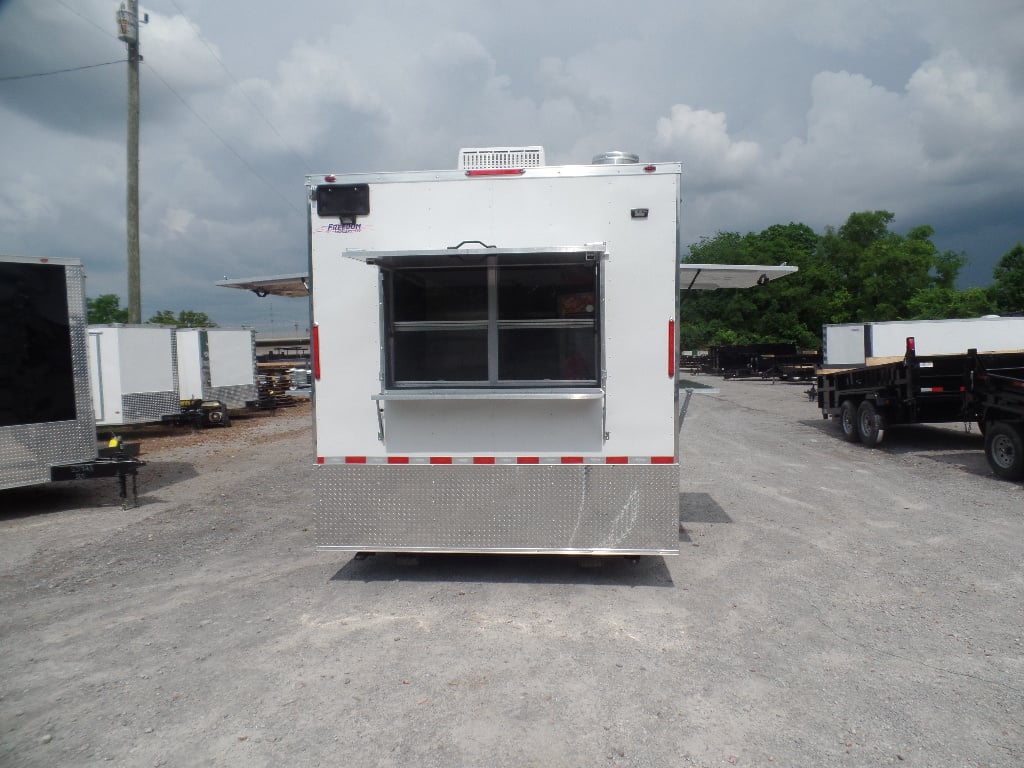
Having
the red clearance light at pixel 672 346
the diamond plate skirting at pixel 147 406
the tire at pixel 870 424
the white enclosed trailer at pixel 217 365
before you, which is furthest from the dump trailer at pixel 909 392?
the white enclosed trailer at pixel 217 365

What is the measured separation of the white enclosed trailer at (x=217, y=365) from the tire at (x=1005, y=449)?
15.4 m

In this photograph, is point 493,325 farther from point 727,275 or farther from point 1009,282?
point 1009,282

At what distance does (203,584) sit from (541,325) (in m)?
3.37

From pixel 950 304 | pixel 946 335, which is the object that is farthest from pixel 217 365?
pixel 950 304

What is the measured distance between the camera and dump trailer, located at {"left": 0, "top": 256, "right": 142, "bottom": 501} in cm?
764

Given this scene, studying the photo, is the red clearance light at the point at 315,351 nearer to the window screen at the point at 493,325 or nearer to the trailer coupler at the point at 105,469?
the window screen at the point at 493,325

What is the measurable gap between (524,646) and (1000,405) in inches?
316

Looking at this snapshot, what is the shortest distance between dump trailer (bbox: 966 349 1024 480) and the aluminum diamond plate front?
6270mm

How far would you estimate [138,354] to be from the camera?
14164 mm

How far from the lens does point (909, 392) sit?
426 inches

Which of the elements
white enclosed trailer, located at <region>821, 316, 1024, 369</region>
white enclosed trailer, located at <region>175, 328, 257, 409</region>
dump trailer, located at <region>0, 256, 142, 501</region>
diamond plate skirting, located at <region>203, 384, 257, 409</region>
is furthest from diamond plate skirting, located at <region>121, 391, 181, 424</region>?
white enclosed trailer, located at <region>821, 316, 1024, 369</region>

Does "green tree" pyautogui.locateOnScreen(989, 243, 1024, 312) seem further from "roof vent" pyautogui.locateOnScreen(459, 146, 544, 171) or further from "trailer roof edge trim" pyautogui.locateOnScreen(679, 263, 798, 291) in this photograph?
"roof vent" pyautogui.locateOnScreen(459, 146, 544, 171)

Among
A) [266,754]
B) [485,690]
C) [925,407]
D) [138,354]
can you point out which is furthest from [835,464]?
[138,354]

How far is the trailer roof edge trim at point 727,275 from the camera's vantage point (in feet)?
20.3
